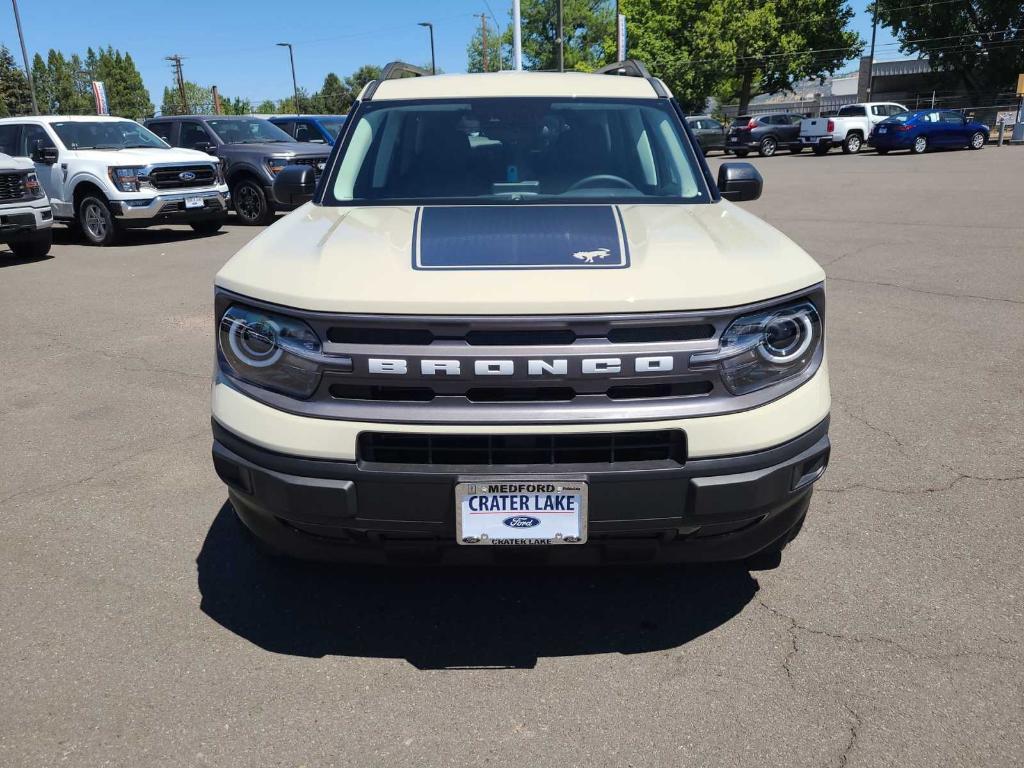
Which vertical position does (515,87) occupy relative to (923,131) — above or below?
above

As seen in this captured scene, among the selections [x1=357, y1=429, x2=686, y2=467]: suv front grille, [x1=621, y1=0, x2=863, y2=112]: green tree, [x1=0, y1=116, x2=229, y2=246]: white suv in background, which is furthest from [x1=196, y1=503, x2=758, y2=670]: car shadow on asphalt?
[x1=621, y1=0, x2=863, y2=112]: green tree

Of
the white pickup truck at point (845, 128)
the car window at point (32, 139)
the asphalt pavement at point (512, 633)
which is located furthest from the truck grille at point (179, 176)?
the white pickup truck at point (845, 128)

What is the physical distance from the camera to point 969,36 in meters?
48.7

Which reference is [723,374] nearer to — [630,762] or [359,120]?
[630,762]

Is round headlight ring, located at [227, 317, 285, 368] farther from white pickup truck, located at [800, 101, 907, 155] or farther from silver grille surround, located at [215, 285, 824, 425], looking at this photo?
white pickup truck, located at [800, 101, 907, 155]

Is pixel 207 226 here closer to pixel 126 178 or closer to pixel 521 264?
pixel 126 178

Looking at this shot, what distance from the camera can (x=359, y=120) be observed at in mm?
3914

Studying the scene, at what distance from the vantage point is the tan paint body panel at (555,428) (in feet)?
7.50

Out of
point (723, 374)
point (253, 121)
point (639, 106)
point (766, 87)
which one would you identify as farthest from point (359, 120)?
point (766, 87)

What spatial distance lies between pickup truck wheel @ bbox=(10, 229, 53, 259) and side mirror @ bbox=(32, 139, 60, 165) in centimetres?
136

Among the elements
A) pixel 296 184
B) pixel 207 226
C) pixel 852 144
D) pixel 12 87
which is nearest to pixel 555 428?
pixel 296 184

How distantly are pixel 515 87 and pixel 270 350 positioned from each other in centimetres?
213

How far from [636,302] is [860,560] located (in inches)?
65.6

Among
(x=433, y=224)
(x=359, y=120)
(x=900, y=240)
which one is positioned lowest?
(x=900, y=240)
